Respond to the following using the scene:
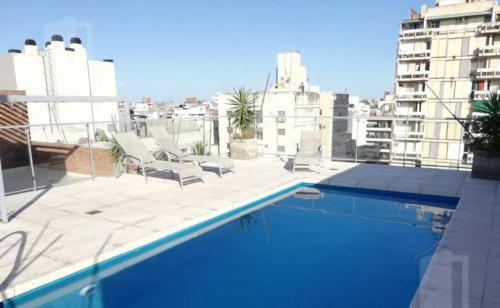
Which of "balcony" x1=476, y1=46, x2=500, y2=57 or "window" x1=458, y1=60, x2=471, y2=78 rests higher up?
"balcony" x1=476, y1=46, x2=500, y2=57

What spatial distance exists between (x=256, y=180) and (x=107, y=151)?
376 centimetres

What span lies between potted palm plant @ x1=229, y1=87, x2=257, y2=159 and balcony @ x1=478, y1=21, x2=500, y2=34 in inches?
1580

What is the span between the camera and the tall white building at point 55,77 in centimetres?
2336

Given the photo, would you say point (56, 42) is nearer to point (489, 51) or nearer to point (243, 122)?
point (243, 122)

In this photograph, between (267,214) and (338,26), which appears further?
(338,26)

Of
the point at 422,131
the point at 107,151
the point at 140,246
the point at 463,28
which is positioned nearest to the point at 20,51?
the point at 107,151

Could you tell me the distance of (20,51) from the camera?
80.8 feet

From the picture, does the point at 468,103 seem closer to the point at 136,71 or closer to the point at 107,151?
the point at 136,71

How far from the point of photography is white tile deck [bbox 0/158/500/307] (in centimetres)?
334

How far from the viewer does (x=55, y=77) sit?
2439 centimetres

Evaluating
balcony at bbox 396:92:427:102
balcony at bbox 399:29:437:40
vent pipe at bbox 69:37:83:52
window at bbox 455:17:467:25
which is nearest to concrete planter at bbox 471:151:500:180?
vent pipe at bbox 69:37:83:52

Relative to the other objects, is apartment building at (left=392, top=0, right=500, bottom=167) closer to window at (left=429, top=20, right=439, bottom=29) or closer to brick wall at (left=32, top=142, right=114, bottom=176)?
window at (left=429, top=20, right=439, bottom=29)

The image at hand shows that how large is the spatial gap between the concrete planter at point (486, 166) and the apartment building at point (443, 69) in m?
31.0

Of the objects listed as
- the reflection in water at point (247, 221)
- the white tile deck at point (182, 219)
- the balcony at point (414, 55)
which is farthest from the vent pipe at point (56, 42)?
the balcony at point (414, 55)
